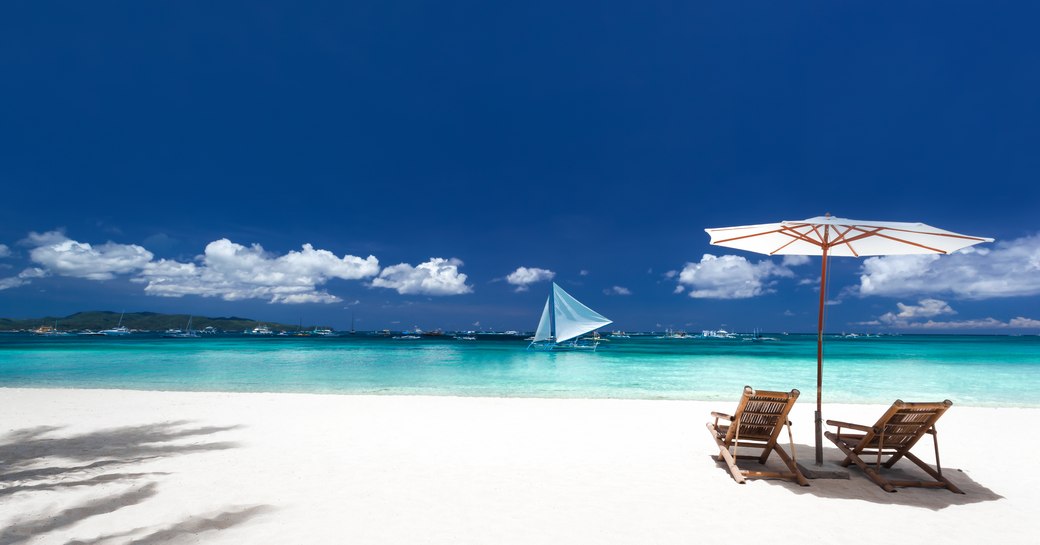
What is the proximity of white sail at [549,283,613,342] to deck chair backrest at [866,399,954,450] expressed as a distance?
40989 mm

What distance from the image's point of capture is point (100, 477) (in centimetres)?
521

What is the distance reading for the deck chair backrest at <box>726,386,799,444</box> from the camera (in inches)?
204

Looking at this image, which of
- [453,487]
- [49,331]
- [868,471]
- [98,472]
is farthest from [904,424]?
[49,331]

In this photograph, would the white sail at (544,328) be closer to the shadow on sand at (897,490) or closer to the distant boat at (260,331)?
the shadow on sand at (897,490)

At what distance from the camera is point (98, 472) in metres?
5.41

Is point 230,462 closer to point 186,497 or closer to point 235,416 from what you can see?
point 186,497

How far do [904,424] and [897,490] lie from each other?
2.16 ft

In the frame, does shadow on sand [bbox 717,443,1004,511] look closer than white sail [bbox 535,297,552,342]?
Yes

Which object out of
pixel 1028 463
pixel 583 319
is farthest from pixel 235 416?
pixel 583 319

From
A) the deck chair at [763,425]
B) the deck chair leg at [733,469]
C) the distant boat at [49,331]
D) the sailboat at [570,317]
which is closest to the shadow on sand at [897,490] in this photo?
the deck chair at [763,425]

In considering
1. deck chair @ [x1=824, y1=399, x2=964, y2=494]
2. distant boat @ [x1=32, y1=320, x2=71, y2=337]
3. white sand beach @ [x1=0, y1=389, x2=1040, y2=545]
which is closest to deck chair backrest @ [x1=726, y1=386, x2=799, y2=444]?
white sand beach @ [x1=0, y1=389, x2=1040, y2=545]

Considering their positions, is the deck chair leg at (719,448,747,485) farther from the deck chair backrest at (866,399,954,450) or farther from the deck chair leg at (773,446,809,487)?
the deck chair backrest at (866,399,954,450)

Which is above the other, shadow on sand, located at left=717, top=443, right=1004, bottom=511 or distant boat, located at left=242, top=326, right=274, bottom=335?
shadow on sand, located at left=717, top=443, right=1004, bottom=511

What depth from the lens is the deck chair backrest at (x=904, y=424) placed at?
4922 millimetres
